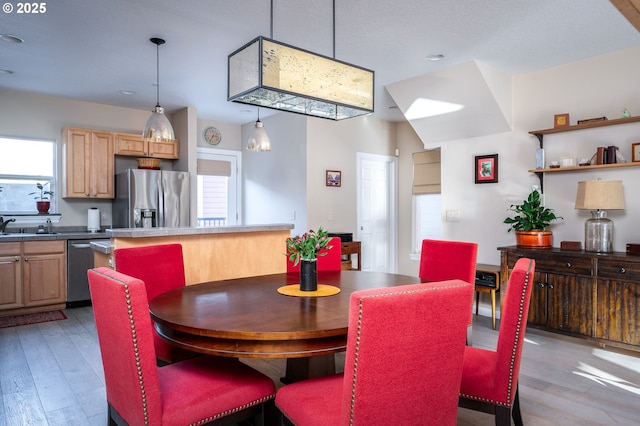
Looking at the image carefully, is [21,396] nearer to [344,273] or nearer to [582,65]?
[344,273]

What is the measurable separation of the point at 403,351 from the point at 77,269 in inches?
184

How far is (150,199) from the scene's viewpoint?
5.12 metres

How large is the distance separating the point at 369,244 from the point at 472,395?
4383mm

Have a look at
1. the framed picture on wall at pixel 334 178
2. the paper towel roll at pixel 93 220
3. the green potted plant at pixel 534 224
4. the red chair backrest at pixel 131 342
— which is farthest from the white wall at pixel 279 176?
the red chair backrest at pixel 131 342

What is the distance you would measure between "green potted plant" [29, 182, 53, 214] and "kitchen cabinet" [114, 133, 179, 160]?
95 centimetres

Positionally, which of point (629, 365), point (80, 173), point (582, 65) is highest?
point (582, 65)

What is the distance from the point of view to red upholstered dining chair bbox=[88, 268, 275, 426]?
1.35m

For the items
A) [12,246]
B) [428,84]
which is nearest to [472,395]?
[428,84]

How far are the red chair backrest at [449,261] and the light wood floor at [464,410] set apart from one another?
0.82 metres

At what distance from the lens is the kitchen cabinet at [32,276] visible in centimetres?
434

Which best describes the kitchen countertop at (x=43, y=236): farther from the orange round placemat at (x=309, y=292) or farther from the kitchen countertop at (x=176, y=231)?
the orange round placemat at (x=309, y=292)

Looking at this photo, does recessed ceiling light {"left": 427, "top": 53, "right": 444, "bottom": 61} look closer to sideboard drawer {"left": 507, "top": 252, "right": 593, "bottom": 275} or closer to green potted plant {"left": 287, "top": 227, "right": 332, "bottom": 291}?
sideboard drawer {"left": 507, "top": 252, "right": 593, "bottom": 275}

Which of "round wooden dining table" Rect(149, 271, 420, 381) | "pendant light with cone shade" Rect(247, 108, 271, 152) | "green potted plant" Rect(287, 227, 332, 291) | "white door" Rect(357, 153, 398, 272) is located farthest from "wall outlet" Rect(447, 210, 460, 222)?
"green potted plant" Rect(287, 227, 332, 291)

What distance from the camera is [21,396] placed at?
2.52 m
